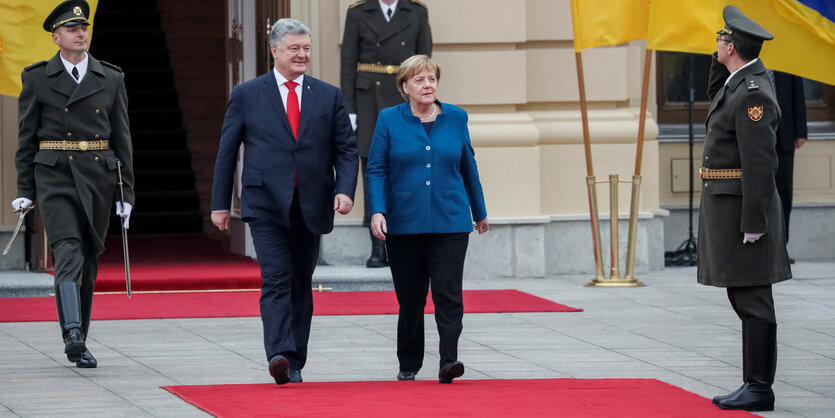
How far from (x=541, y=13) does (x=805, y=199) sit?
3.26 m

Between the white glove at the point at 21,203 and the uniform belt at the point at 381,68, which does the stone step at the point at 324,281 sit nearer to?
the uniform belt at the point at 381,68

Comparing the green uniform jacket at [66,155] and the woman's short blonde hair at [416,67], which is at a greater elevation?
the woman's short blonde hair at [416,67]

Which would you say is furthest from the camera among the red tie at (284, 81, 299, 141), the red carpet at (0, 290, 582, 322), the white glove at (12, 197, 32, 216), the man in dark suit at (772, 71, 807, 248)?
the man in dark suit at (772, 71, 807, 248)

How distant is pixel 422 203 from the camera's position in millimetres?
6855

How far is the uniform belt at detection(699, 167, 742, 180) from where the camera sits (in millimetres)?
6273

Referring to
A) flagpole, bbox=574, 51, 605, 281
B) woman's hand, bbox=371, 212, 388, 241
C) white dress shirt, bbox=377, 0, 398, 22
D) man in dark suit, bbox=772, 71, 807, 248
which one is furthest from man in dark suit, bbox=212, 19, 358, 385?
man in dark suit, bbox=772, 71, 807, 248

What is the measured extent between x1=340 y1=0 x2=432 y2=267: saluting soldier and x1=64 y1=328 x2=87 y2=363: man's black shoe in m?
4.06

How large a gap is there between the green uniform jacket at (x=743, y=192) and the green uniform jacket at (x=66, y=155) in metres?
3.05

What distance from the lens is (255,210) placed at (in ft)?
22.5

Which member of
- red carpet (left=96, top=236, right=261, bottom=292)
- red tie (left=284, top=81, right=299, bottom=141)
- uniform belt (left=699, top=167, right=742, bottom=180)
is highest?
red tie (left=284, top=81, right=299, bottom=141)

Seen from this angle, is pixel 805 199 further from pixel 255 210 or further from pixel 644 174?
pixel 255 210

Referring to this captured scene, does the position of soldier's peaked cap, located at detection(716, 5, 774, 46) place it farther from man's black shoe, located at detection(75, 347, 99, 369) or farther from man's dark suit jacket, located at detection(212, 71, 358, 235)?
man's black shoe, located at detection(75, 347, 99, 369)

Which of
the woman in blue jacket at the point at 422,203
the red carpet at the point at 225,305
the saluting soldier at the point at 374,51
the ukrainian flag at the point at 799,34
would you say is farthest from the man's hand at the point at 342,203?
the saluting soldier at the point at 374,51

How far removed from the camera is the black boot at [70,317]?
7.26 m
